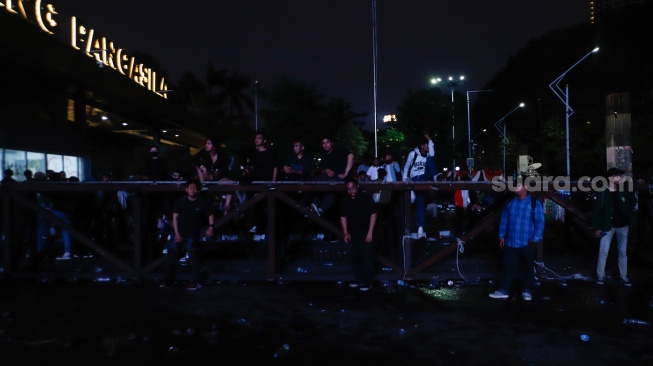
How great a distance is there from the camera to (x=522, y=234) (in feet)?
24.9

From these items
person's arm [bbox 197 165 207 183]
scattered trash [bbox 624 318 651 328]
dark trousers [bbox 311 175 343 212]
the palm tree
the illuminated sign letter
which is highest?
the palm tree

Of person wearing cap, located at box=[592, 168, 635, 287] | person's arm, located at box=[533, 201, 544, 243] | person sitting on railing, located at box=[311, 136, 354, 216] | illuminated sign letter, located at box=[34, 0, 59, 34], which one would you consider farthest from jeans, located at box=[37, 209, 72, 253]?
person wearing cap, located at box=[592, 168, 635, 287]

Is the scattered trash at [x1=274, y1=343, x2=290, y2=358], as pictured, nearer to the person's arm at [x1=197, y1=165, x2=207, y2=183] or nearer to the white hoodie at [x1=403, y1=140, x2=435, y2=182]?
the person's arm at [x1=197, y1=165, x2=207, y2=183]

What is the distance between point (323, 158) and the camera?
10117mm

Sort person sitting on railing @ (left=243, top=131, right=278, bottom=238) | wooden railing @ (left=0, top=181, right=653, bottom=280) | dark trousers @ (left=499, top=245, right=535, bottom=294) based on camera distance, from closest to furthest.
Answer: dark trousers @ (left=499, top=245, right=535, bottom=294)
wooden railing @ (left=0, top=181, right=653, bottom=280)
person sitting on railing @ (left=243, top=131, right=278, bottom=238)

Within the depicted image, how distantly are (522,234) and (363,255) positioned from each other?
7.62ft

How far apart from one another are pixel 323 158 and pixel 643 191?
559cm

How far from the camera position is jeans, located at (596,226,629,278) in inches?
328

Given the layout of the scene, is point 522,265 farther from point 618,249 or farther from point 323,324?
point 323,324

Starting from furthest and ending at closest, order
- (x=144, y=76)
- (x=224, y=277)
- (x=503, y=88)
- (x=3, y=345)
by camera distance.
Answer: (x=503, y=88)
(x=144, y=76)
(x=224, y=277)
(x=3, y=345)

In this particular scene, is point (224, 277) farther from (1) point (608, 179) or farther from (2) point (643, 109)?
(2) point (643, 109)

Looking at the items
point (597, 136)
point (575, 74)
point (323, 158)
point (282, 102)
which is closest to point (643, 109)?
point (597, 136)

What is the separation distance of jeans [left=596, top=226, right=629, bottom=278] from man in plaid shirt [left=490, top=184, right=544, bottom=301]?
1444 mm

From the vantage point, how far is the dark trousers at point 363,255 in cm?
830
